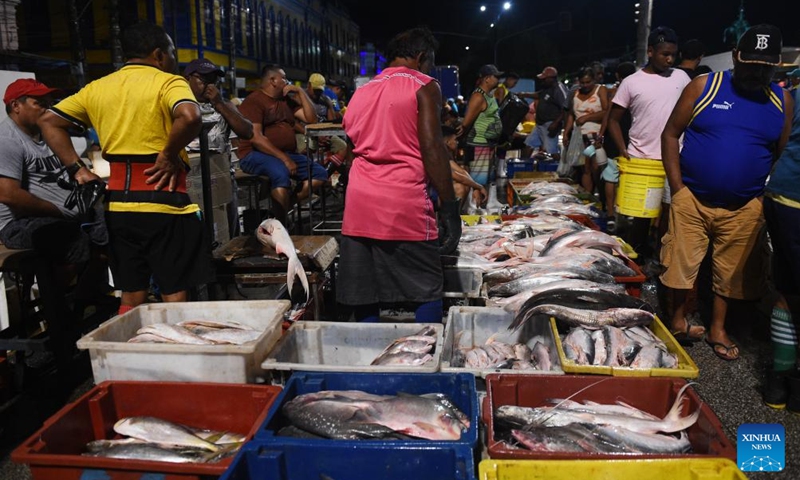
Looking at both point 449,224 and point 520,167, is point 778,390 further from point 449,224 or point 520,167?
point 520,167

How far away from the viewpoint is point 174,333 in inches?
124

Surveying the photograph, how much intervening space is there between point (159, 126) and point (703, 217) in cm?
390

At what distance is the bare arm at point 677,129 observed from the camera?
432 centimetres

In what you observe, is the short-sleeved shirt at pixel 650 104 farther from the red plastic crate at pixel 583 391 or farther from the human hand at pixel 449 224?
the red plastic crate at pixel 583 391

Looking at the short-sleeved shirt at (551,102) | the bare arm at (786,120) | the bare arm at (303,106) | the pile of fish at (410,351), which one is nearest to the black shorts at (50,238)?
the pile of fish at (410,351)

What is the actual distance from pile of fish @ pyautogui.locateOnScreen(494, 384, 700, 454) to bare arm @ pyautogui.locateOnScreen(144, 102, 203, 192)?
8.02 feet

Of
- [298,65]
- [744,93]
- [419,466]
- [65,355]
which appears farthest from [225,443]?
[298,65]

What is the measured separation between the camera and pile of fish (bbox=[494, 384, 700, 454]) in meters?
2.32

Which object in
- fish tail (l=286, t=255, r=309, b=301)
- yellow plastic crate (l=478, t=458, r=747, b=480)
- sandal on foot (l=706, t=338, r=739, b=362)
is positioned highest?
fish tail (l=286, t=255, r=309, b=301)

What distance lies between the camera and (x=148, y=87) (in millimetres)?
3549

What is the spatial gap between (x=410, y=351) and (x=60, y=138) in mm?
2573

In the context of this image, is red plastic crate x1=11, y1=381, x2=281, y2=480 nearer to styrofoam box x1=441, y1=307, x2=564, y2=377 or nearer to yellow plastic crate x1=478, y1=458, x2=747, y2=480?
yellow plastic crate x1=478, y1=458, x2=747, y2=480

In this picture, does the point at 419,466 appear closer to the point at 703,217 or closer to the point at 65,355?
the point at 65,355

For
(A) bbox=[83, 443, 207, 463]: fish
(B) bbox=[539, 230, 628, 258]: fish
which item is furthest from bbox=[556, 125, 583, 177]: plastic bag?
(A) bbox=[83, 443, 207, 463]: fish
